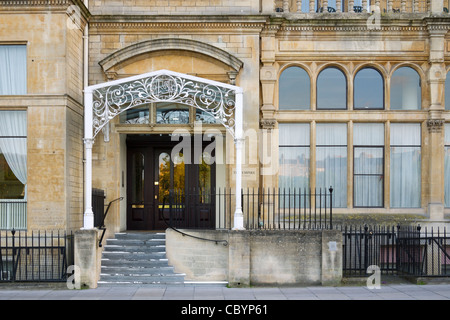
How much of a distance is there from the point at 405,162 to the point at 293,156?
11.0 feet

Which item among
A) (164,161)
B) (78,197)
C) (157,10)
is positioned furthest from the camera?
(164,161)

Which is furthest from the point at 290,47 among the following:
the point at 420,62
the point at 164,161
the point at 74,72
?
the point at 74,72

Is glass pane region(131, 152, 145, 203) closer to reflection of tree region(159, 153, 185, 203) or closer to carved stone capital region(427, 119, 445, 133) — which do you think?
reflection of tree region(159, 153, 185, 203)

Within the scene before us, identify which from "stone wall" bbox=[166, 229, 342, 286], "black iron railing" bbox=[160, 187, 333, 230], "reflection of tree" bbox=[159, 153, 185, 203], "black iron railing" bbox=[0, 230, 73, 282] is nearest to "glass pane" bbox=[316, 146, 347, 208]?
"black iron railing" bbox=[160, 187, 333, 230]

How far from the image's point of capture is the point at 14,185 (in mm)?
13734

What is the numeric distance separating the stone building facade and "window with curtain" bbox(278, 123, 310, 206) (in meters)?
0.03

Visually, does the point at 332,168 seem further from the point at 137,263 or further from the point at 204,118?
the point at 137,263

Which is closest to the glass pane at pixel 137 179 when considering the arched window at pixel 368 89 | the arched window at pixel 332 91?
the arched window at pixel 332 91

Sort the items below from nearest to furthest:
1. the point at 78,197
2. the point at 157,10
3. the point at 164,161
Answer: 1. the point at 78,197
2. the point at 157,10
3. the point at 164,161

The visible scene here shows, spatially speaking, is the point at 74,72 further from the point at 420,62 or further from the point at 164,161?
the point at 420,62

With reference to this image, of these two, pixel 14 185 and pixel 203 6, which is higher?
pixel 203 6

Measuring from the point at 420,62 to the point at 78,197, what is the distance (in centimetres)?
1060

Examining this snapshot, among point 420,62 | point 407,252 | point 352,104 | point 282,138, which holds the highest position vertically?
point 420,62

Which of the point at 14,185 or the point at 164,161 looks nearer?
the point at 14,185
